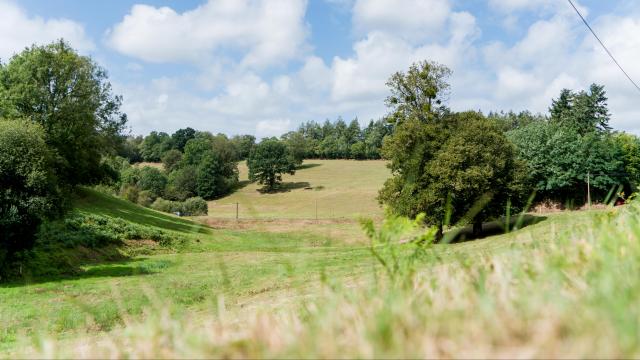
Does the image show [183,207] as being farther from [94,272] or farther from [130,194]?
[94,272]

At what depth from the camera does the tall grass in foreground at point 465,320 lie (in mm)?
1382

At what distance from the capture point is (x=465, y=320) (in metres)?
1.58

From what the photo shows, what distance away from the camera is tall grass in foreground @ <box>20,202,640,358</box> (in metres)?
1.38

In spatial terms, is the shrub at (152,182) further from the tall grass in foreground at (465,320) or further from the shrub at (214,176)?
the tall grass in foreground at (465,320)

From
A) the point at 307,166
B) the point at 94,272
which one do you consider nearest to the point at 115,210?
the point at 94,272

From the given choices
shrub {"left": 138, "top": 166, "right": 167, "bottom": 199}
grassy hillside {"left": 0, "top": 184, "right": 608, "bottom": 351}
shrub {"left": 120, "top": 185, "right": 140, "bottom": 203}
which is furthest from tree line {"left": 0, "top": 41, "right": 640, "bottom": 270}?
shrub {"left": 138, "top": 166, "right": 167, "bottom": 199}

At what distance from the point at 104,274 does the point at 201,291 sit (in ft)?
34.9

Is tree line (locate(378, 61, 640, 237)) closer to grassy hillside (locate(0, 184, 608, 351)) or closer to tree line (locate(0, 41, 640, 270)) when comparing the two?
tree line (locate(0, 41, 640, 270))

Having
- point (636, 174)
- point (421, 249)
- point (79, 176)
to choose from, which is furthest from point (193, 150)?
point (421, 249)

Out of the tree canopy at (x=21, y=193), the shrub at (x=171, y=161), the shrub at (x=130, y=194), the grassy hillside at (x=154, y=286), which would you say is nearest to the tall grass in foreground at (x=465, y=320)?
the grassy hillside at (x=154, y=286)

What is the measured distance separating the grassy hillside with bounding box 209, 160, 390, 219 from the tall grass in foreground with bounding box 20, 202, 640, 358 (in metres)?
72.5

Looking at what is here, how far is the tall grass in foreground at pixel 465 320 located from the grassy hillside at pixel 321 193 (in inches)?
2852

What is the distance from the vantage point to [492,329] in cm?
148

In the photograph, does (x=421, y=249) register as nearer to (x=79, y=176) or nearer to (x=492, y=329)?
(x=492, y=329)
